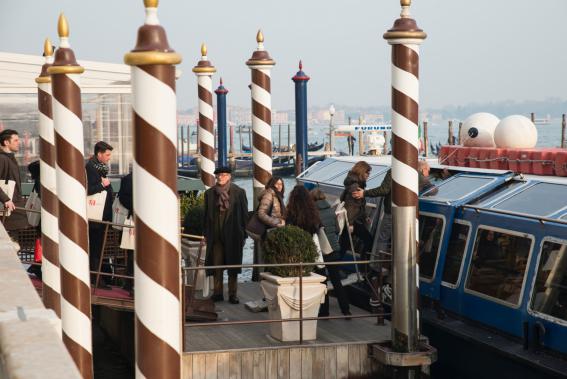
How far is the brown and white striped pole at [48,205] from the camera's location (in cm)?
972

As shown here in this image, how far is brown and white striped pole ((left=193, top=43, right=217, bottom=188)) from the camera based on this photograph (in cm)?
1761

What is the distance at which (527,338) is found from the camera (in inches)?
401

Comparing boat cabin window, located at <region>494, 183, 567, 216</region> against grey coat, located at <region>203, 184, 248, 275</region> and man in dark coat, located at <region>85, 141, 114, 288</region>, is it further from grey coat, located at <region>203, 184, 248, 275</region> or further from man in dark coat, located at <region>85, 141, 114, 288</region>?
man in dark coat, located at <region>85, 141, 114, 288</region>

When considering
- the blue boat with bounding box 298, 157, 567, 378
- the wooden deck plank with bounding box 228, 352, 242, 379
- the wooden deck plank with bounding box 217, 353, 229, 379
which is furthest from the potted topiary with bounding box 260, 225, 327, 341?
the blue boat with bounding box 298, 157, 567, 378

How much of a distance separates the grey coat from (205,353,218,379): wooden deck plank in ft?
7.31

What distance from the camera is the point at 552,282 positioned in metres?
10.2

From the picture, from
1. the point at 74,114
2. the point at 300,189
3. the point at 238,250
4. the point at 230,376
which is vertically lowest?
the point at 230,376

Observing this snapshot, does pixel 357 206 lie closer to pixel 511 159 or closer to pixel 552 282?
pixel 511 159

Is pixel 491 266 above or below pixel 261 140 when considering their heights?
below

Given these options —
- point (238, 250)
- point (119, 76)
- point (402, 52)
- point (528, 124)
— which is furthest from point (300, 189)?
point (119, 76)

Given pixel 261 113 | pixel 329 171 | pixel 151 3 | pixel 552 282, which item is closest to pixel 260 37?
pixel 261 113

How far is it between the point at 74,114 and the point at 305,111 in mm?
11794

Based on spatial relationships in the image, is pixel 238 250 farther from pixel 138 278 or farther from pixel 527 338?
pixel 138 278

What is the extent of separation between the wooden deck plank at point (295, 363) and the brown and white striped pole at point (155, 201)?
16.6ft
